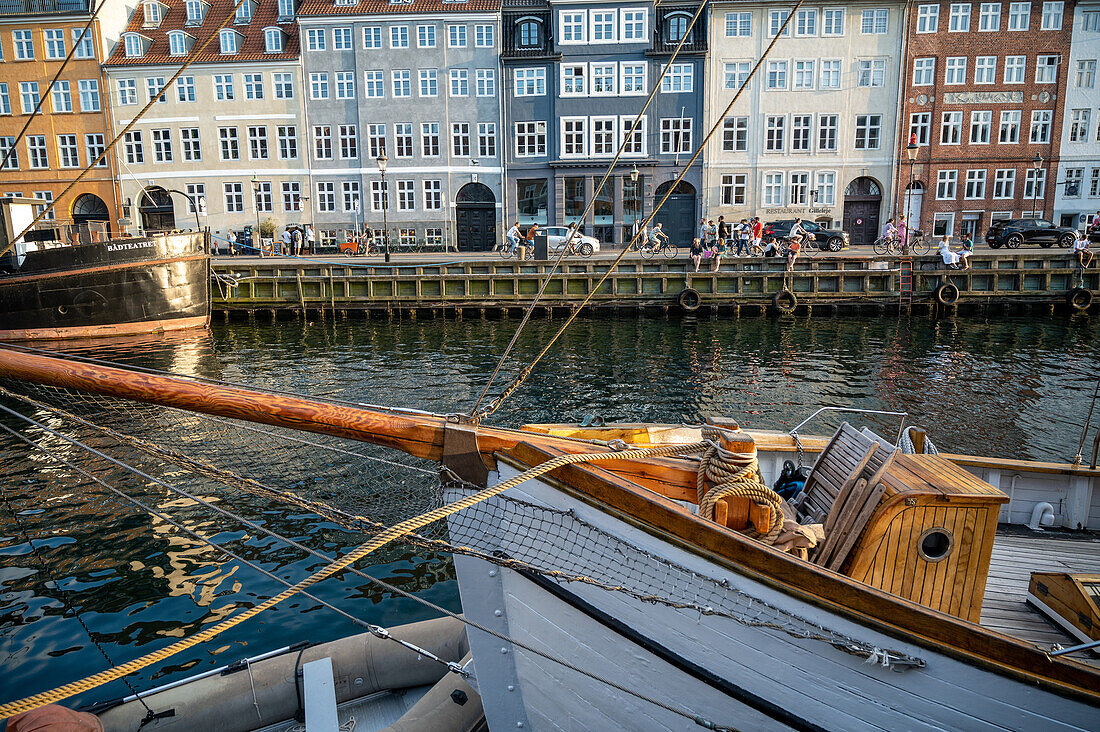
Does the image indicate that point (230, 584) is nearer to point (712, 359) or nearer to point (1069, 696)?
point (1069, 696)

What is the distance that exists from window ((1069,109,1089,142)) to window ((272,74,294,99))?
143 feet

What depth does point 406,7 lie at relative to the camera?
130 ft

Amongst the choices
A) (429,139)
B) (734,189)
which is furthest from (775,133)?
(429,139)

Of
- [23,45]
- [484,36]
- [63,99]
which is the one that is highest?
[484,36]

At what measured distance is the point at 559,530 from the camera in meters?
3.90

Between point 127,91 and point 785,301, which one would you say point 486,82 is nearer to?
point 127,91

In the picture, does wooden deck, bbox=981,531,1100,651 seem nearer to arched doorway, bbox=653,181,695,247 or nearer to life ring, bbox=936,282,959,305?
life ring, bbox=936,282,959,305

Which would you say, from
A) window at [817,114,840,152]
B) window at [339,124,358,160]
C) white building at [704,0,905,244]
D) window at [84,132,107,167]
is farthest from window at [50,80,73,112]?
window at [817,114,840,152]

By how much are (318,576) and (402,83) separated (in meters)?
41.7

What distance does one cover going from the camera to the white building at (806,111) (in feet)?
127

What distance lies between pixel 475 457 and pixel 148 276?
2439 cm

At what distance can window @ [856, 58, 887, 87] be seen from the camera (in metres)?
38.8

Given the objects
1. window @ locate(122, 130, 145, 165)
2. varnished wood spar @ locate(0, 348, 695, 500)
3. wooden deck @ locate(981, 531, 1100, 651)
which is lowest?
wooden deck @ locate(981, 531, 1100, 651)

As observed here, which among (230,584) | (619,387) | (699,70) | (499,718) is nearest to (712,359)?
(619,387)
